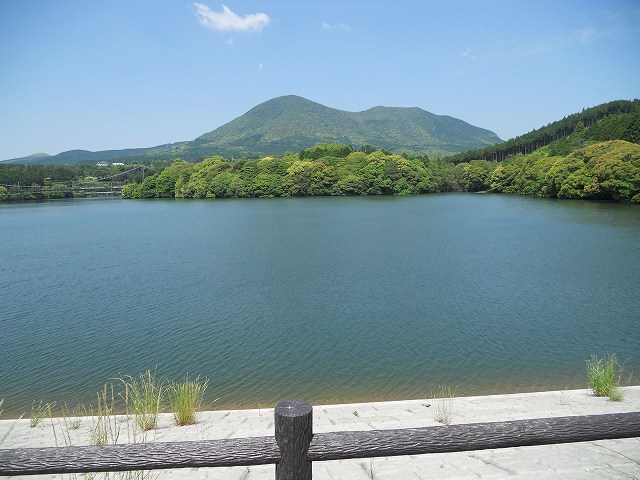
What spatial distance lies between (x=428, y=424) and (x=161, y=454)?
4955 millimetres

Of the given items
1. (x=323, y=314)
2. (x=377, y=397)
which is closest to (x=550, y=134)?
(x=323, y=314)

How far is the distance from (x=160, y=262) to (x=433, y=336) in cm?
1817

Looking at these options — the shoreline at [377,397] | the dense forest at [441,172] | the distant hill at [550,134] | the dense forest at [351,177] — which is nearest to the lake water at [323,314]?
the shoreline at [377,397]

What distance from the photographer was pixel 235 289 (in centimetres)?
1956

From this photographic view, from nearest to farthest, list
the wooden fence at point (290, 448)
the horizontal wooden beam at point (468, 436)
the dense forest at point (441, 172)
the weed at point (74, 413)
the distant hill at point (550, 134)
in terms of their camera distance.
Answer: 1. the wooden fence at point (290, 448)
2. the horizontal wooden beam at point (468, 436)
3. the weed at point (74, 413)
4. the dense forest at point (441, 172)
5. the distant hill at point (550, 134)

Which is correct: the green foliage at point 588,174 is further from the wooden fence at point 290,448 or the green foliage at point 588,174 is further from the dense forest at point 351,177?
the wooden fence at point 290,448

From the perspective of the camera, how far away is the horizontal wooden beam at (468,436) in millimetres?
2715

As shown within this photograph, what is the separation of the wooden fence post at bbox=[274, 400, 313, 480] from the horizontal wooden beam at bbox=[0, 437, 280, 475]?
0.06 metres

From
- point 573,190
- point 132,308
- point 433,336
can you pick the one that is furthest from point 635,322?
point 573,190

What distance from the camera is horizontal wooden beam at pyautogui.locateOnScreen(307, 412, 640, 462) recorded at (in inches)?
107

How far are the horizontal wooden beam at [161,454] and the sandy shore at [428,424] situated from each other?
2.01 m

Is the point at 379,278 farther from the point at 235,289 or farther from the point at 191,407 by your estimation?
the point at 191,407

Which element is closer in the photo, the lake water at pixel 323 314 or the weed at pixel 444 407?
the weed at pixel 444 407

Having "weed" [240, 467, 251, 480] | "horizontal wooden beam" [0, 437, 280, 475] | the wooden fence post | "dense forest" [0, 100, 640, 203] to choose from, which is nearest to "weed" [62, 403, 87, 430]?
"weed" [240, 467, 251, 480]
